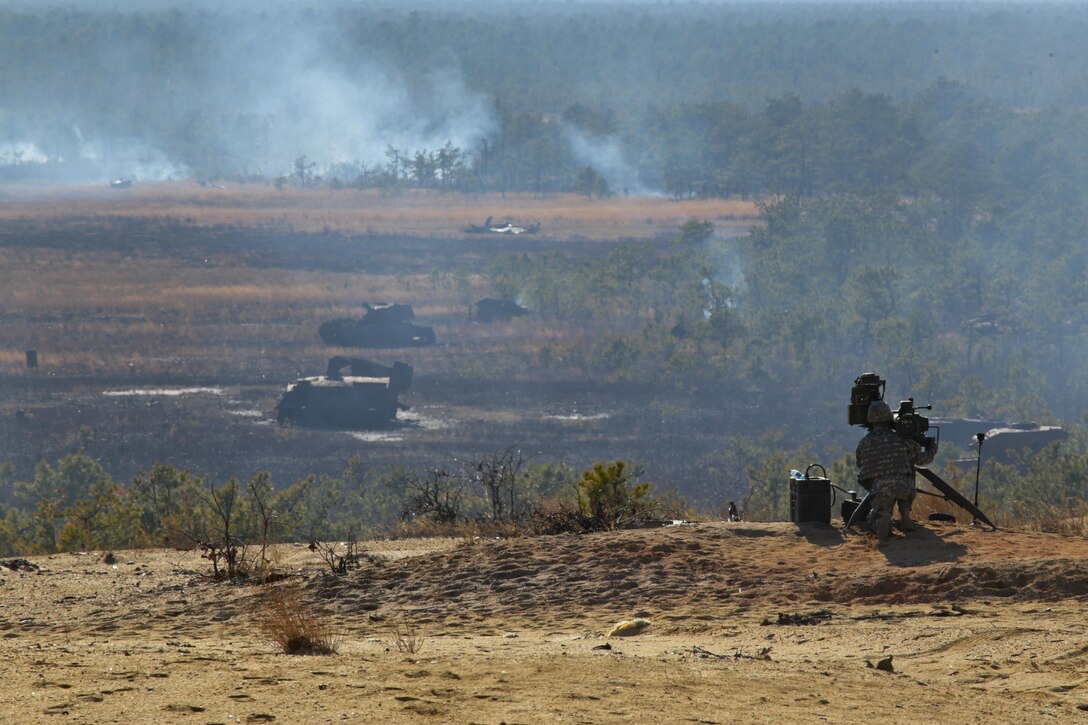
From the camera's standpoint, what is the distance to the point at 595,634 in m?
8.27

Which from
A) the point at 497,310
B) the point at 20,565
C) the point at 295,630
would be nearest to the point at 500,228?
the point at 497,310

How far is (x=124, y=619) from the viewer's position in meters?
9.12

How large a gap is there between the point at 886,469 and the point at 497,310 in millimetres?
43596

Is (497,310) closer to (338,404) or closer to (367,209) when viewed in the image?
(338,404)

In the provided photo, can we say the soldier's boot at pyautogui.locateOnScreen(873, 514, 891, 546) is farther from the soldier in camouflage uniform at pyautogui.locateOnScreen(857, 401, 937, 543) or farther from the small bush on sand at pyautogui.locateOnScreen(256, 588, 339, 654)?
the small bush on sand at pyautogui.locateOnScreen(256, 588, 339, 654)

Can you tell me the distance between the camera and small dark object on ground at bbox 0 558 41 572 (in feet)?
36.2

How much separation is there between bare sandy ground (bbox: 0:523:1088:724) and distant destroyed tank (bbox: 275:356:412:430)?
25.2m

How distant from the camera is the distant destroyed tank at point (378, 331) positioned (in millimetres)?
47469

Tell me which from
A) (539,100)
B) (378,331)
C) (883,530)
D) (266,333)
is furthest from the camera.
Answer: (539,100)

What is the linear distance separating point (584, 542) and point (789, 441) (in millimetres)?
28445

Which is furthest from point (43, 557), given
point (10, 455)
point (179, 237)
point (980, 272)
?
point (179, 237)

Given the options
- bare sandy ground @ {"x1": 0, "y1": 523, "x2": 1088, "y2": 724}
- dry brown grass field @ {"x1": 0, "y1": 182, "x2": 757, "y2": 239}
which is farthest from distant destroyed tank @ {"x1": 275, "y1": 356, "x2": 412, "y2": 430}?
dry brown grass field @ {"x1": 0, "y1": 182, "x2": 757, "y2": 239}

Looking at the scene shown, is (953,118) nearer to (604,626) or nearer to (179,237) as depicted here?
(179,237)

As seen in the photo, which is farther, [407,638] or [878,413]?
[878,413]
